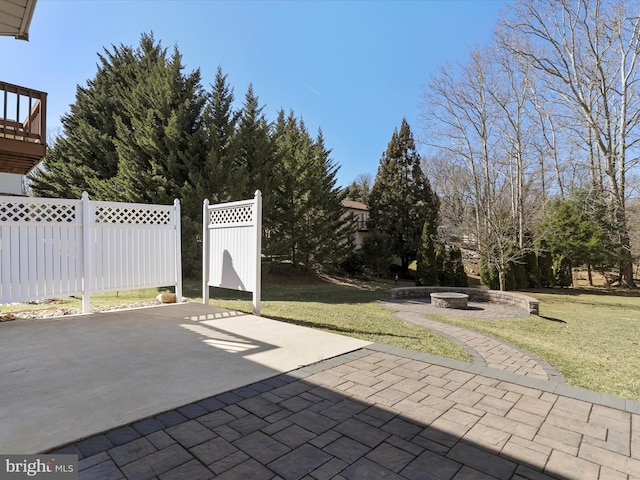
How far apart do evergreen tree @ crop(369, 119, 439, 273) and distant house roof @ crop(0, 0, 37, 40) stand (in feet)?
55.3

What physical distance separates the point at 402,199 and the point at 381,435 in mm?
18394

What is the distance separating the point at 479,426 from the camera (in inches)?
85.6

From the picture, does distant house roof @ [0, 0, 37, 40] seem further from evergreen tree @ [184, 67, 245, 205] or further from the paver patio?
evergreen tree @ [184, 67, 245, 205]

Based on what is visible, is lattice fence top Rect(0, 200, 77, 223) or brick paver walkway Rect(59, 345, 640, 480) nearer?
brick paver walkway Rect(59, 345, 640, 480)

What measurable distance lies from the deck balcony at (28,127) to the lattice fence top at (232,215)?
11.8ft

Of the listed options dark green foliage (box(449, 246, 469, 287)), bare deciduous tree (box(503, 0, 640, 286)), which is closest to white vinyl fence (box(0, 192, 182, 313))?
dark green foliage (box(449, 246, 469, 287))

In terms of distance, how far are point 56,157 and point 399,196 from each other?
697 inches

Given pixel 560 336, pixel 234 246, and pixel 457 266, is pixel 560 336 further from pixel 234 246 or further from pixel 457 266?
pixel 457 266

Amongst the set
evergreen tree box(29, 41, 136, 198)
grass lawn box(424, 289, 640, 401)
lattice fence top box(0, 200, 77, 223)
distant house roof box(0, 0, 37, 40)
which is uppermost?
evergreen tree box(29, 41, 136, 198)

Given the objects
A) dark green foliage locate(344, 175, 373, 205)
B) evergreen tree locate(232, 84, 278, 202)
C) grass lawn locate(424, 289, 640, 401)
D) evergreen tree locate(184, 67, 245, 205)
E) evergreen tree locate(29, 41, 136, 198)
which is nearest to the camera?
grass lawn locate(424, 289, 640, 401)

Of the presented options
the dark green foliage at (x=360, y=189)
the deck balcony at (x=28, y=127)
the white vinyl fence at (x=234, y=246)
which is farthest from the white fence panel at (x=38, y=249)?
the dark green foliage at (x=360, y=189)

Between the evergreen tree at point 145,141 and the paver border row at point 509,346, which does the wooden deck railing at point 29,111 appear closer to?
the evergreen tree at point 145,141

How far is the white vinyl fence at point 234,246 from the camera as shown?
5.57 metres

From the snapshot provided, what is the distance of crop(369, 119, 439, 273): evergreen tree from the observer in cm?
1936
